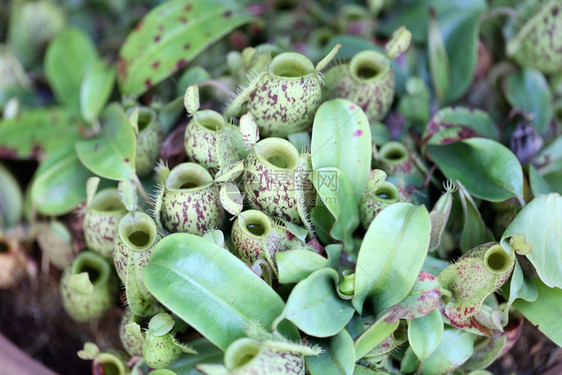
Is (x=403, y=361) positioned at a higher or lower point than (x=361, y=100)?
lower

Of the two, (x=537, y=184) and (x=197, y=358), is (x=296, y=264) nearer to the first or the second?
(x=197, y=358)

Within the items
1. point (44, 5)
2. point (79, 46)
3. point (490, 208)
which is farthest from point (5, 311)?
point (490, 208)

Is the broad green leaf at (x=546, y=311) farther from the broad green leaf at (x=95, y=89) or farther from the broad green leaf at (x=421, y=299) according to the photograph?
the broad green leaf at (x=95, y=89)

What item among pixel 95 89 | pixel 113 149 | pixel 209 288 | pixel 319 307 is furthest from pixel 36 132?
pixel 319 307

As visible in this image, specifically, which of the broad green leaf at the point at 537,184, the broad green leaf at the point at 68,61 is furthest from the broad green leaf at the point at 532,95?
the broad green leaf at the point at 68,61

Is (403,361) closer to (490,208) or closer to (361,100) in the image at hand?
(490,208)

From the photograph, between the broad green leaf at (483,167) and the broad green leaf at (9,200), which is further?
the broad green leaf at (9,200)
